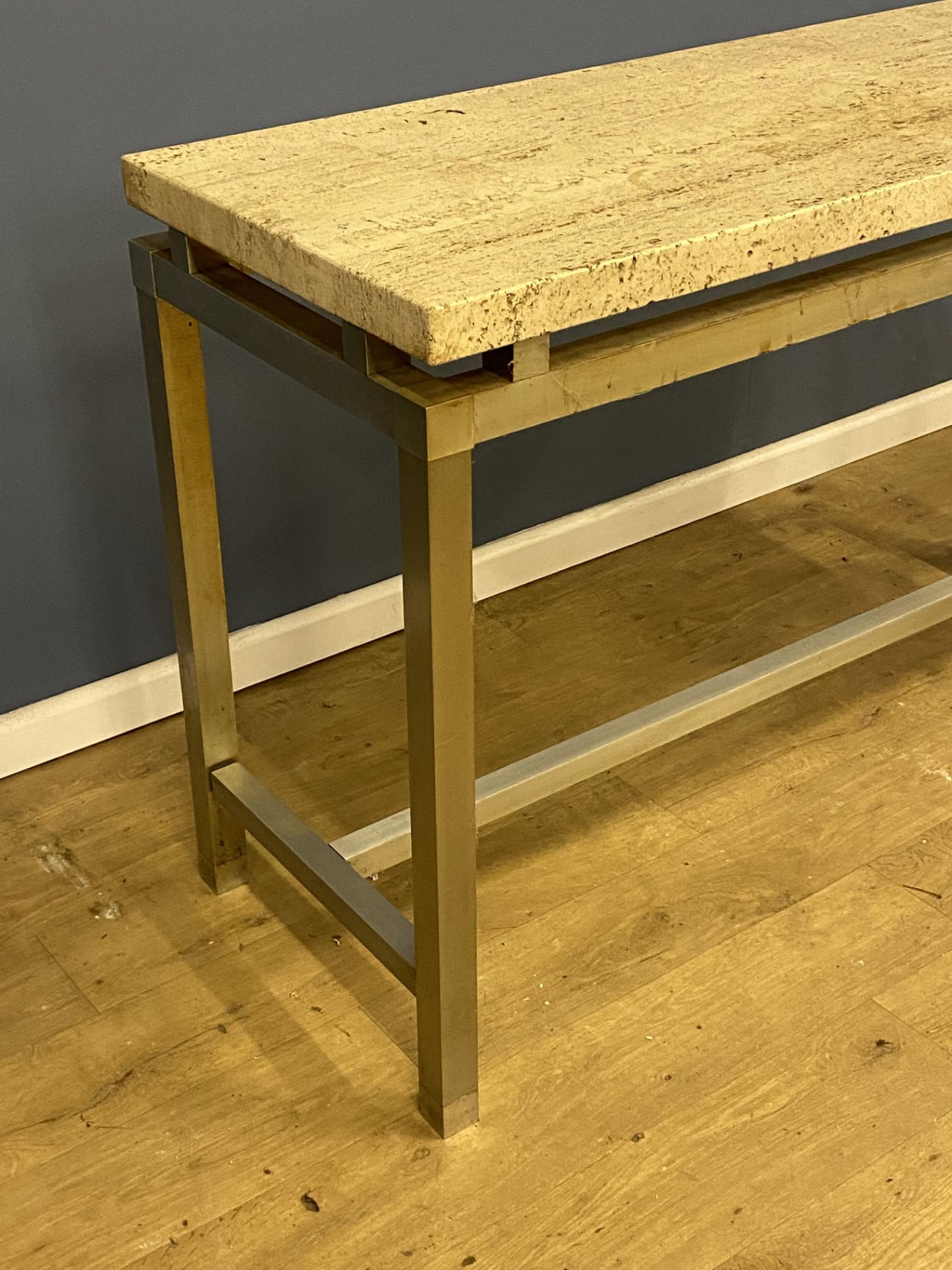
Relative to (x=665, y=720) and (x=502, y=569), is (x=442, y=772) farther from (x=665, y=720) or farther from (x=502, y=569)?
(x=502, y=569)

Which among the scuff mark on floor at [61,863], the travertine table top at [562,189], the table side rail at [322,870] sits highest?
the travertine table top at [562,189]

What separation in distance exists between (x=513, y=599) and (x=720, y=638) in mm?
368

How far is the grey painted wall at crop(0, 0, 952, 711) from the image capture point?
182cm

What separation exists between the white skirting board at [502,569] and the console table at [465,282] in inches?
15.2

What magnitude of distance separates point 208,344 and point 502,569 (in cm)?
69

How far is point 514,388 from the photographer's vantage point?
120 centimetres

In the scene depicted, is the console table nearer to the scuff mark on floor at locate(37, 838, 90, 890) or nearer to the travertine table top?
the travertine table top

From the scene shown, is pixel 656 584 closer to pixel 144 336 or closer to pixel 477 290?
pixel 144 336

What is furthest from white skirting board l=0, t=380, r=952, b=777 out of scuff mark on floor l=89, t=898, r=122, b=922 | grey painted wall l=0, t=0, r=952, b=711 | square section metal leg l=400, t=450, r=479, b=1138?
square section metal leg l=400, t=450, r=479, b=1138

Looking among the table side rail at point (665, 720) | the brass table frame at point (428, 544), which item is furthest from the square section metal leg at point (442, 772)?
the table side rail at point (665, 720)

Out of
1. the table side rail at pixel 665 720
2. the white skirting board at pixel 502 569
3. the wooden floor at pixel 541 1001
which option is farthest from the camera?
the white skirting board at pixel 502 569

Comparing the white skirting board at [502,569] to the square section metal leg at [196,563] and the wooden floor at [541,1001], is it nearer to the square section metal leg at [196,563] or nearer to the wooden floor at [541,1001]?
the wooden floor at [541,1001]

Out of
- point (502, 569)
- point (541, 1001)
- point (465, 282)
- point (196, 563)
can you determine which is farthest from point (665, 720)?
point (465, 282)

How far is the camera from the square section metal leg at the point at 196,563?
5.04ft
